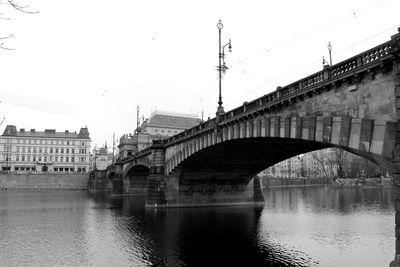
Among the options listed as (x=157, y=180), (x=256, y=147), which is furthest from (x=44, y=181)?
(x=256, y=147)

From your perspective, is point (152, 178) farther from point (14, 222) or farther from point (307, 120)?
point (307, 120)

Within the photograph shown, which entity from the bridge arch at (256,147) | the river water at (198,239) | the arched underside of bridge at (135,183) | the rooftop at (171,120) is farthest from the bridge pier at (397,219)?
the rooftop at (171,120)

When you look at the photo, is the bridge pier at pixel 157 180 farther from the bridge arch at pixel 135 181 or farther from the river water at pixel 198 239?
the bridge arch at pixel 135 181

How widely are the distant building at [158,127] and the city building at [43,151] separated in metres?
18.6

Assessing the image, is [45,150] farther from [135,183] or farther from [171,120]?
[135,183]

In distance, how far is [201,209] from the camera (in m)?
49.5

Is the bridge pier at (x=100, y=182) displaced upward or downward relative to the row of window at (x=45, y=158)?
downward

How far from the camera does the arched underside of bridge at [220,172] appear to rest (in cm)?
4083

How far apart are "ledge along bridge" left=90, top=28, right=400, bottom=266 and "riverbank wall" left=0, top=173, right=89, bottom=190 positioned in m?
83.8

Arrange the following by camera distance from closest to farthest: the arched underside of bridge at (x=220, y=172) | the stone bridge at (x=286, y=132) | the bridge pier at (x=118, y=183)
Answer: the stone bridge at (x=286, y=132) < the arched underside of bridge at (x=220, y=172) < the bridge pier at (x=118, y=183)

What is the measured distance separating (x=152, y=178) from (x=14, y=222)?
1892cm

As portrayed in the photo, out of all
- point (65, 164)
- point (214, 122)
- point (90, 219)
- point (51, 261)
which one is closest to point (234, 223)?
point (214, 122)

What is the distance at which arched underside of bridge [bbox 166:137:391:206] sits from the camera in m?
40.8

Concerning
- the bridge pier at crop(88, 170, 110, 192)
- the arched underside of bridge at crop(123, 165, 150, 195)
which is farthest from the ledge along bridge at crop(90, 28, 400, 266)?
the bridge pier at crop(88, 170, 110, 192)
